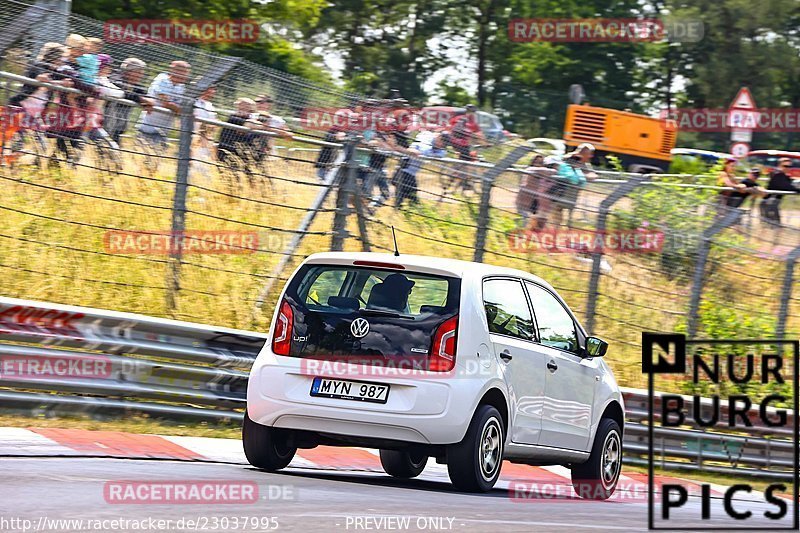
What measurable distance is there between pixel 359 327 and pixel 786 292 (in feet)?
32.2

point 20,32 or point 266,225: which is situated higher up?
point 20,32

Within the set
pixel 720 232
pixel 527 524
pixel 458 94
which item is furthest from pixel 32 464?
pixel 458 94

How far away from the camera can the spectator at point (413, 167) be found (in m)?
14.1

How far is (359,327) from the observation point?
9.12 m

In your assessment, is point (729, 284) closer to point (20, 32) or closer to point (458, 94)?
point (20, 32)

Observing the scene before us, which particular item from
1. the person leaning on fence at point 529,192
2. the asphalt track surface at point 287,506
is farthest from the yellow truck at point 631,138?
the asphalt track surface at point 287,506

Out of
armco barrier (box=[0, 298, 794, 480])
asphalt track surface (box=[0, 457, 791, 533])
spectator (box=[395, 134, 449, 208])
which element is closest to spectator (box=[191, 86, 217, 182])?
armco barrier (box=[0, 298, 794, 480])

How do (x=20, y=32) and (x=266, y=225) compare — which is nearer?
(x=20, y=32)

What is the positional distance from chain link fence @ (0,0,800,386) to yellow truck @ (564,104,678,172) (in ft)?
79.6

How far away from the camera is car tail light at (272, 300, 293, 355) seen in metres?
9.32

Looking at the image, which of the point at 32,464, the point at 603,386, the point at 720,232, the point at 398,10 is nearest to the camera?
the point at 32,464

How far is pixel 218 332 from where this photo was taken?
Answer: 39.0 ft

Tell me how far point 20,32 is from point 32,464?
467cm

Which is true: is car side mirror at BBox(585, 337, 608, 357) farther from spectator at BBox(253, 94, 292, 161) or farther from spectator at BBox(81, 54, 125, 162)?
spectator at BBox(81, 54, 125, 162)
